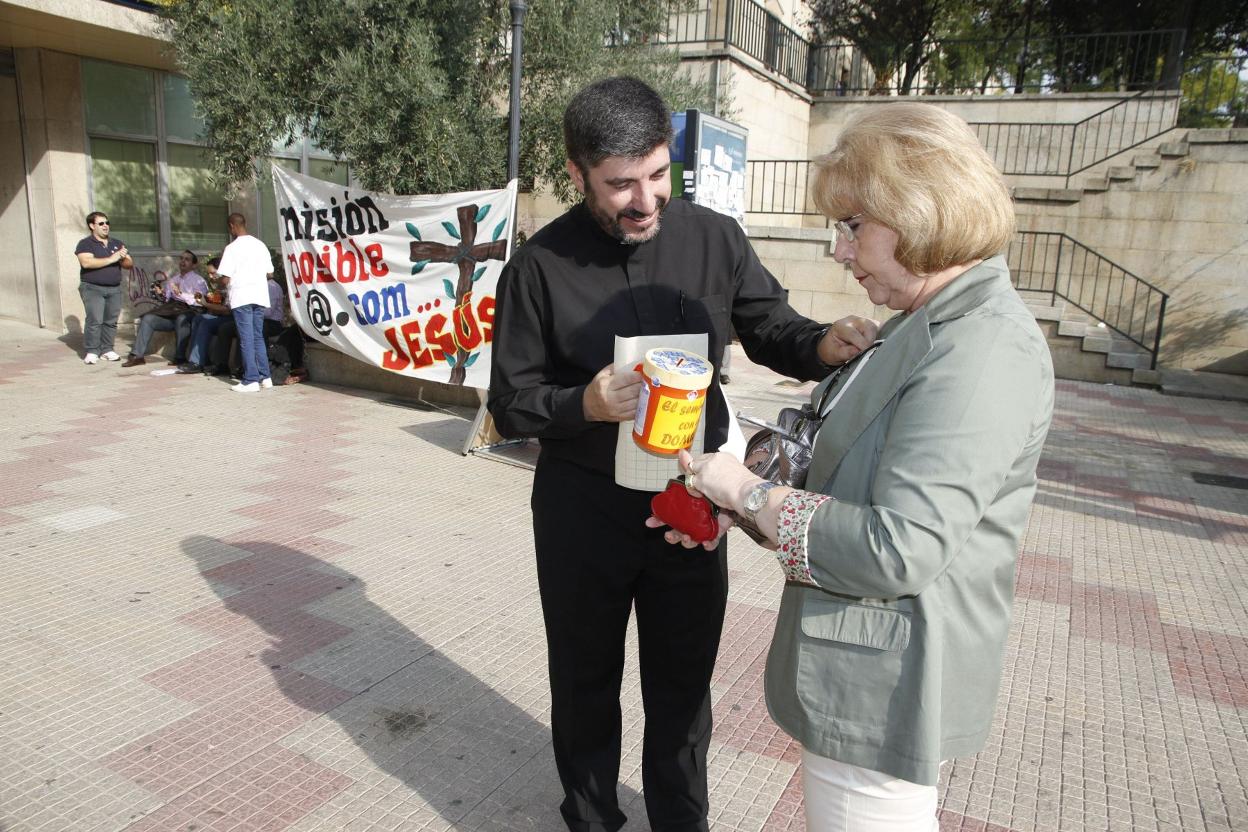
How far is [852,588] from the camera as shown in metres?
1.39

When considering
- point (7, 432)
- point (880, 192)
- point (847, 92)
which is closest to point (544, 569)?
point (880, 192)

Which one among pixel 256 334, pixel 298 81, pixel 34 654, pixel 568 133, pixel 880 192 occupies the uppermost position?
pixel 298 81

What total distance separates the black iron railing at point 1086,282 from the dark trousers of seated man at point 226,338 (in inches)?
402

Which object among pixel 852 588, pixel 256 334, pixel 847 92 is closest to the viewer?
pixel 852 588

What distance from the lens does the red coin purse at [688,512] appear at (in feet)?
5.49

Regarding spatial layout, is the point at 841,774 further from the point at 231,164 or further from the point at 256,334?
the point at 231,164

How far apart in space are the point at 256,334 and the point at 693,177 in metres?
4.55

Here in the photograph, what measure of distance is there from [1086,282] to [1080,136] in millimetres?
3116

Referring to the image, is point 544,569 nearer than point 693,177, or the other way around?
point 544,569

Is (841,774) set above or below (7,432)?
above

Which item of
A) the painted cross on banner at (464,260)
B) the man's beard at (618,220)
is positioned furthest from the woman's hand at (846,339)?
the painted cross on banner at (464,260)

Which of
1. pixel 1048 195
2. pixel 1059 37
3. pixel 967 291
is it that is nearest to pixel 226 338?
pixel 967 291

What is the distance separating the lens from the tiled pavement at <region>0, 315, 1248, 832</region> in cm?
272

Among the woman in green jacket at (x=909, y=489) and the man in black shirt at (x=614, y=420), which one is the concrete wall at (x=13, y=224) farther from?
the woman in green jacket at (x=909, y=489)
